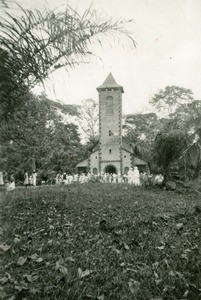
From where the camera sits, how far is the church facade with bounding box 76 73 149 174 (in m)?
49.2

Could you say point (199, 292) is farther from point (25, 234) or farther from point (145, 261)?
point (25, 234)

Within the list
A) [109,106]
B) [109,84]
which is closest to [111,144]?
[109,106]

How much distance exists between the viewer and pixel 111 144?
1949 inches

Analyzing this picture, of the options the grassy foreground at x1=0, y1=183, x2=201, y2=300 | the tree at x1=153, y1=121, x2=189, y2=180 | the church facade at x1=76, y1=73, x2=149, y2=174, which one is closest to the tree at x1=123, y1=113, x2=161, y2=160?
the church facade at x1=76, y1=73, x2=149, y2=174

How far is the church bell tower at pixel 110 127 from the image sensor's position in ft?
161

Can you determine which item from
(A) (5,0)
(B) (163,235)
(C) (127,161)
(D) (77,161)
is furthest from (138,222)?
(D) (77,161)

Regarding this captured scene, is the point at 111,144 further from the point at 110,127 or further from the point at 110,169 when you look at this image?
the point at 110,169

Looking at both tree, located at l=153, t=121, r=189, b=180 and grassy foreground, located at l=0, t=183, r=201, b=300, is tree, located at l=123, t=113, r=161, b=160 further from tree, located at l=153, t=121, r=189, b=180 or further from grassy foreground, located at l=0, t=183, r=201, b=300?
grassy foreground, located at l=0, t=183, r=201, b=300

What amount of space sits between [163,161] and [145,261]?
690 inches

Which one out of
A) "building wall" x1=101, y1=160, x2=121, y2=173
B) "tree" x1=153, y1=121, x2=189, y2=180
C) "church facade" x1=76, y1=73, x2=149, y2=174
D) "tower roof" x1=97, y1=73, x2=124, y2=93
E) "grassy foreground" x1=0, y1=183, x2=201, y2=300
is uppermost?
"tower roof" x1=97, y1=73, x2=124, y2=93

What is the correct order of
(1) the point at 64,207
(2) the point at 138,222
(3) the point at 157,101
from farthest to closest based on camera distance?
1. (3) the point at 157,101
2. (1) the point at 64,207
3. (2) the point at 138,222

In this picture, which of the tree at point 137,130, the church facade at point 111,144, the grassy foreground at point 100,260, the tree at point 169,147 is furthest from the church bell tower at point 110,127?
the grassy foreground at point 100,260

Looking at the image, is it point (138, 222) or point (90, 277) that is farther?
point (138, 222)

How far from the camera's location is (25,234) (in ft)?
17.4
